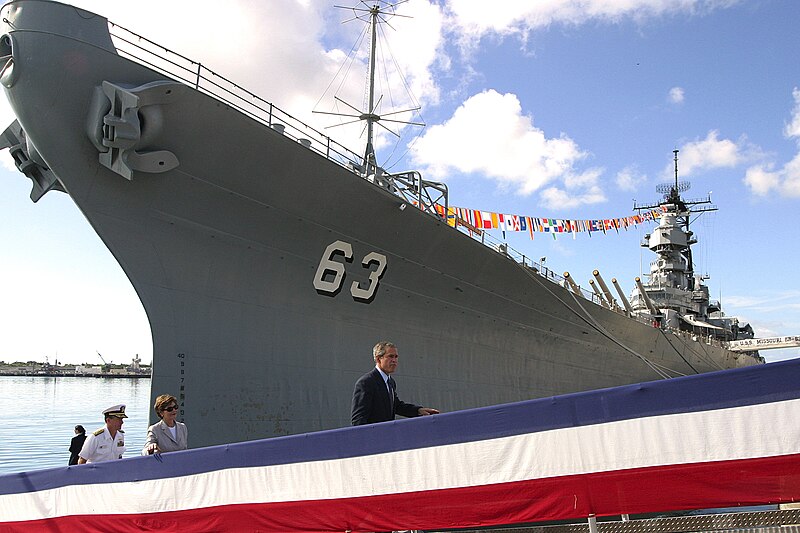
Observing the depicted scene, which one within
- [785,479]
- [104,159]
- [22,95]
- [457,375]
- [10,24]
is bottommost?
[785,479]

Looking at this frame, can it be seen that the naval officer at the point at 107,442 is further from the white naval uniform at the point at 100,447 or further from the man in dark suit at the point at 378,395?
the man in dark suit at the point at 378,395

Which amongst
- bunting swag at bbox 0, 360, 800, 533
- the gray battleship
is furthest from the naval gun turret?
bunting swag at bbox 0, 360, 800, 533

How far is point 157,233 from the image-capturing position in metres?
7.34

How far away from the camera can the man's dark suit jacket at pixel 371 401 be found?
11.3 ft

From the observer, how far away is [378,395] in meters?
3.51

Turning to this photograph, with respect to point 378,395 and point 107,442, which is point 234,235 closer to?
point 107,442

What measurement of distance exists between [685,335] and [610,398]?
71.3ft

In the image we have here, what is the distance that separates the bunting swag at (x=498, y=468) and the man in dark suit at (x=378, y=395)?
0.68 meters

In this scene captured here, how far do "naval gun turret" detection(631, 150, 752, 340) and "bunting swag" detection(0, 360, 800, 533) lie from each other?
2348 cm

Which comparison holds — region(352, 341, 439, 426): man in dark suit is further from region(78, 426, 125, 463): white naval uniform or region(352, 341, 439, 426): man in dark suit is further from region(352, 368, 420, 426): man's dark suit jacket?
region(78, 426, 125, 463): white naval uniform

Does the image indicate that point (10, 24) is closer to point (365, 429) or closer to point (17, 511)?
point (17, 511)

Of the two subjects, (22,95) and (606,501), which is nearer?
(606,501)

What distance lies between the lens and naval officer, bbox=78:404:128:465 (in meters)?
4.71

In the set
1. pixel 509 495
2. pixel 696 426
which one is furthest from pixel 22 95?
pixel 696 426
